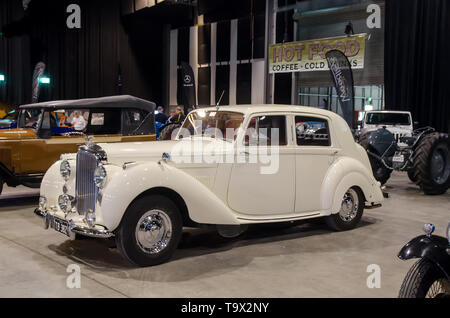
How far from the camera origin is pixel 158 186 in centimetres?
413

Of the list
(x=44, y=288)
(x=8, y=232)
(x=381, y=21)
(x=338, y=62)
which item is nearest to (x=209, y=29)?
(x=381, y=21)

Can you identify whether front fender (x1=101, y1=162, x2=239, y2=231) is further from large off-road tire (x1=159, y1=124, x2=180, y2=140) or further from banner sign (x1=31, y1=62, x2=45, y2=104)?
banner sign (x1=31, y1=62, x2=45, y2=104)

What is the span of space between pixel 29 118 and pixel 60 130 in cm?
66

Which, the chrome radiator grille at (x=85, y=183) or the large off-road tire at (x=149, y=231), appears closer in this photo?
the large off-road tire at (x=149, y=231)

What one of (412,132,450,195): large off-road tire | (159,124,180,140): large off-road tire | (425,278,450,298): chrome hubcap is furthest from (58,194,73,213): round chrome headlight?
(412,132,450,195): large off-road tire

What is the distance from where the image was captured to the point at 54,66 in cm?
2170

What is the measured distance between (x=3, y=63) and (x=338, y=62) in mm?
14349

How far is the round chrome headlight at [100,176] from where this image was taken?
4129 mm

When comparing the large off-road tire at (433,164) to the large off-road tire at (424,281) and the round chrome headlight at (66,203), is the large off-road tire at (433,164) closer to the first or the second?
the large off-road tire at (424,281)

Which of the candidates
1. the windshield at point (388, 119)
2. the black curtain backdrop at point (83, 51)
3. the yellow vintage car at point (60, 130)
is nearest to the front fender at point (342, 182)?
the yellow vintage car at point (60, 130)

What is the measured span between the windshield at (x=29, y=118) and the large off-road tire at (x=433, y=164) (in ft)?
20.7

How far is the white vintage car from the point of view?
13.5ft

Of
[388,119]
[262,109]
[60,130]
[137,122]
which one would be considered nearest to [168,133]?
[137,122]
